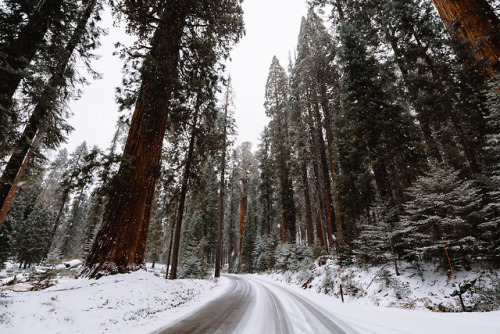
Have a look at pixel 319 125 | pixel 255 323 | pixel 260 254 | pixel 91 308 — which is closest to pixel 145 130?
pixel 91 308

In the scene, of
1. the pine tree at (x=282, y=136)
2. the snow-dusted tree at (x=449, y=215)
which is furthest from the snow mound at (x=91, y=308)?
the pine tree at (x=282, y=136)

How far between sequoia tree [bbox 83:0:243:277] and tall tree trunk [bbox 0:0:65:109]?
82.5 inches

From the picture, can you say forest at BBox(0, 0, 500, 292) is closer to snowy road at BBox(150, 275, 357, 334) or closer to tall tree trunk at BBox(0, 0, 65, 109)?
tall tree trunk at BBox(0, 0, 65, 109)

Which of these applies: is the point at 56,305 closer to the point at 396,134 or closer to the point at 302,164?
the point at 396,134

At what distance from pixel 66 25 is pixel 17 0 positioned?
1.47 metres

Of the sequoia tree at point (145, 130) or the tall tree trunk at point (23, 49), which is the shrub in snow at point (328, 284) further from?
the tall tree trunk at point (23, 49)

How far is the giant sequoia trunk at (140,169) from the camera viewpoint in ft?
19.2

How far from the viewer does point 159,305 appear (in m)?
5.32

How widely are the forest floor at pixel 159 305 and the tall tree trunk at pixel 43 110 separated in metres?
3.84

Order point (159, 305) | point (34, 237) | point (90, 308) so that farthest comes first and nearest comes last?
point (34, 237)
point (159, 305)
point (90, 308)

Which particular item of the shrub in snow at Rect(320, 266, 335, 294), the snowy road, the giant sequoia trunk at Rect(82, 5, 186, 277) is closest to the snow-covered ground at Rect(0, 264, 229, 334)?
the snowy road

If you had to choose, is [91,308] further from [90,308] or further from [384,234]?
[384,234]

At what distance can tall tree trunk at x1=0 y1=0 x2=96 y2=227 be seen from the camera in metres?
6.91

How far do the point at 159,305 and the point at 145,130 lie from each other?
503 centimetres
